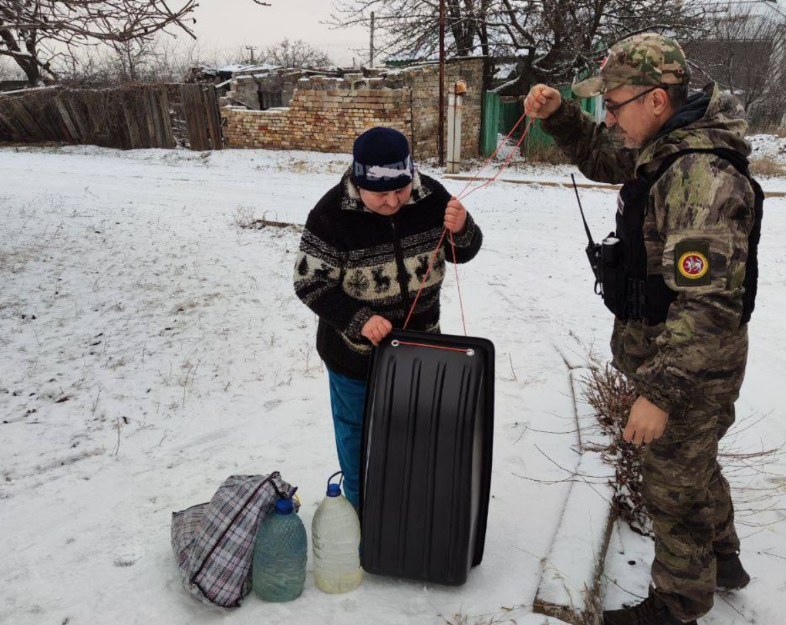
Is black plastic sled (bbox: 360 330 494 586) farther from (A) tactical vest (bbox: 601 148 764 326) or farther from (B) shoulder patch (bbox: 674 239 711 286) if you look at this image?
(B) shoulder patch (bbox: 674 239 711 286)

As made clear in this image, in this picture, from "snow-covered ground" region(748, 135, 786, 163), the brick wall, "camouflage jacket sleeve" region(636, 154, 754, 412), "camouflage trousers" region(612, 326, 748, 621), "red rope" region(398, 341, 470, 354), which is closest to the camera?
"camouflage jacket sleeve" region(636, 154, 754, 412)

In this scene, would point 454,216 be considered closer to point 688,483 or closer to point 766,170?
point 688,483

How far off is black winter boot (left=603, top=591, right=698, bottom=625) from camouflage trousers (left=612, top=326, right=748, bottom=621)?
44 millimetres

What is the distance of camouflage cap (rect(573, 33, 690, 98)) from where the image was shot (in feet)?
5.83

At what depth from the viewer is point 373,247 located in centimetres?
213

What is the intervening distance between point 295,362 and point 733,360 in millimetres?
2954

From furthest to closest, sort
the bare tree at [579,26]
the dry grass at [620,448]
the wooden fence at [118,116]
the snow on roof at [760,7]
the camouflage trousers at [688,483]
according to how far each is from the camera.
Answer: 1. the snow on roof at [760,7]
2. the wooden fence at [118,116]
3. the bare tree at [579,26]
4. the dry grass at [620,448]
5. the camouflage trousers at [688,483]

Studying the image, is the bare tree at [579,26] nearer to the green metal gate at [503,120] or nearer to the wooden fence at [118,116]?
the green metal gate at [503,120]

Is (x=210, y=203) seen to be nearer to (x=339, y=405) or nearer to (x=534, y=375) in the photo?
(x=534, y=375)

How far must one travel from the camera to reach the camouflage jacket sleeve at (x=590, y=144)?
2.34 metres

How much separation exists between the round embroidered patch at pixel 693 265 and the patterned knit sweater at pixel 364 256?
2.59 ft

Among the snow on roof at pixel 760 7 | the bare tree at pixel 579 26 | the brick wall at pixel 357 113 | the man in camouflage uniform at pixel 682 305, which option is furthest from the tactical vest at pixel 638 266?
the snow on roof at pixel 760 7

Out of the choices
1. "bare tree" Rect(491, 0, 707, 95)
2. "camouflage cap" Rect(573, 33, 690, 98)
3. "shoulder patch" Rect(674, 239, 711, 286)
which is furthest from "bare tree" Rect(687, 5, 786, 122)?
"shoulder patch" Rect(674, 239, 711, 286)

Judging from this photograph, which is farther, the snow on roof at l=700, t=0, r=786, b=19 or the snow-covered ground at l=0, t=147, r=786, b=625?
the snow on roof at l=700, t=0, r=786, b=19
